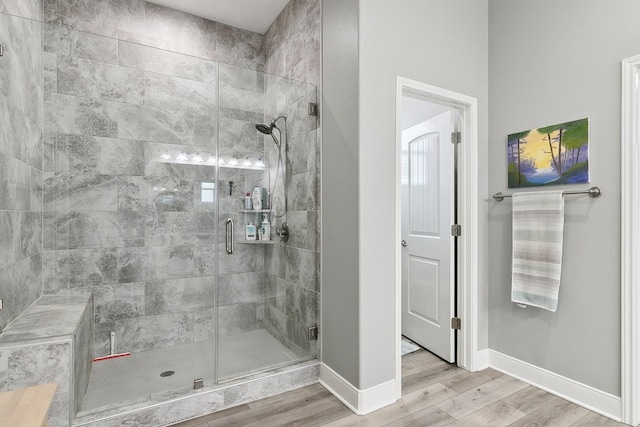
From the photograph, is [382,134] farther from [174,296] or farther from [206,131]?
[174,296]

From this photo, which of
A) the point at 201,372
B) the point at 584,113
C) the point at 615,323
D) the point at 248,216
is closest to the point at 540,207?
the point at 584,113

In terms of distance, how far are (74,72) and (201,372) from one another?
2.37m

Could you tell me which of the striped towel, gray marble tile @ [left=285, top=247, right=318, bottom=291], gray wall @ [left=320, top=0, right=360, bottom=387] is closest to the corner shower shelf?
gray marble tile @ [left=285, top=247, right=318, bottom=291]

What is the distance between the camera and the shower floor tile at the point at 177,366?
2.07 meters

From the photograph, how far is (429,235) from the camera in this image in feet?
9.68

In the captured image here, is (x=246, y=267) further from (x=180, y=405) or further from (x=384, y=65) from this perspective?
(x=384, y=65)

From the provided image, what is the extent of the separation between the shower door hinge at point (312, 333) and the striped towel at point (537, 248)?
4.75ft

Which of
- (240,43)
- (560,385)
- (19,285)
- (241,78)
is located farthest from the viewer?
(240,43)

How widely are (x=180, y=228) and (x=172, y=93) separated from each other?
3.46ft

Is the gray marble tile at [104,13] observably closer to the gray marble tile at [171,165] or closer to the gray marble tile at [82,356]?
the gray marble tile at [171,165]

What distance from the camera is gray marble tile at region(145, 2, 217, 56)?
3.05 meters

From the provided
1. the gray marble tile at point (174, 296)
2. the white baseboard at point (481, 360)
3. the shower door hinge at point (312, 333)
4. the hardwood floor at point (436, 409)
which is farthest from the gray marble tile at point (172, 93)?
the white baseboard at point (481, 360)

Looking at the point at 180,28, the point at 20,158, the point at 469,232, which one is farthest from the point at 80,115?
the point at 469,232

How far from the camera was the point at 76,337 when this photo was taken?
178cm
